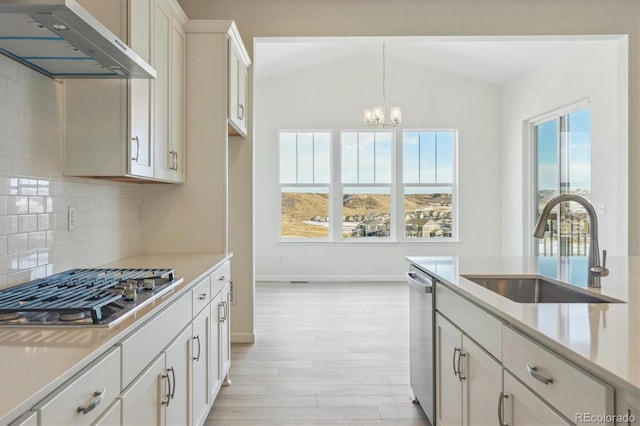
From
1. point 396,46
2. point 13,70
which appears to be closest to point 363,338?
point 13,70

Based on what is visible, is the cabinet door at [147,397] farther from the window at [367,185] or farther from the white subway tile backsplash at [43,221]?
the window at [367,185]

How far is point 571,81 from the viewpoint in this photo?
496 cm

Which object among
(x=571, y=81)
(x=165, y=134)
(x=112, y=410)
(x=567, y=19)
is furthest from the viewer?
(x=571, y=81)

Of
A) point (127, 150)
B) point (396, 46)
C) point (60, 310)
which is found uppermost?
point (396, 46)

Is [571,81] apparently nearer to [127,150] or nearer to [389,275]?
[389,275]

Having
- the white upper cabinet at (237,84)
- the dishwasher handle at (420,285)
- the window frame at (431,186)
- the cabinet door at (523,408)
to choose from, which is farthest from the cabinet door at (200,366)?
the window frame at (431,186)

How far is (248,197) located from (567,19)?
3.30m

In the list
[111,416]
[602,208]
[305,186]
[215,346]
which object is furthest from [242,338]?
[602,208]

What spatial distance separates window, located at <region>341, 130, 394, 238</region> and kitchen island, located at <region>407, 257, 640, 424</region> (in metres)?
4.74

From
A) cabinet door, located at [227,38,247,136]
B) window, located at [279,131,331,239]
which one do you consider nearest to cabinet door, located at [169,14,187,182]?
cabinet door, located at [227,38,247,136]

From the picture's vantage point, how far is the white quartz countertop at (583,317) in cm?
90

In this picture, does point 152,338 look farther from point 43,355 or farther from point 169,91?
point 169,91

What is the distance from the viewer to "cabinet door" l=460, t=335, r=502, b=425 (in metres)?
1.46

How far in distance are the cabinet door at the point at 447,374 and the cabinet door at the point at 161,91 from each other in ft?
5.94
